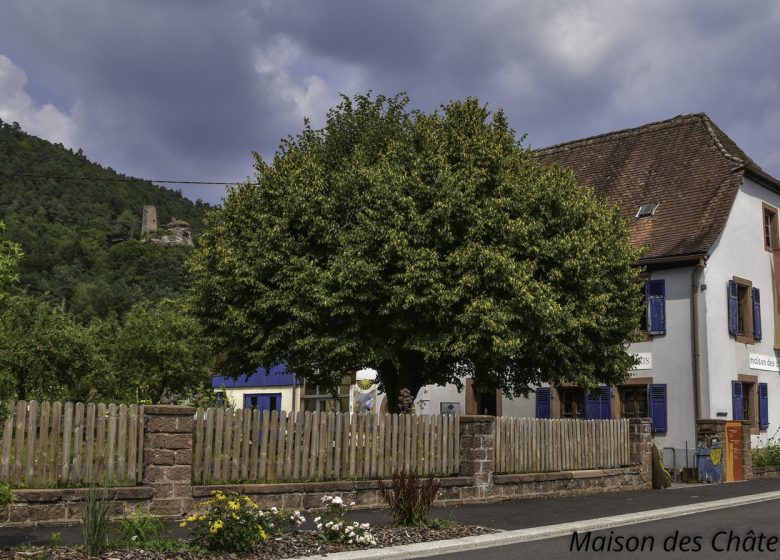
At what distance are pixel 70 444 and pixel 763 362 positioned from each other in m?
23.8

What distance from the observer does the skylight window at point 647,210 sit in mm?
30000

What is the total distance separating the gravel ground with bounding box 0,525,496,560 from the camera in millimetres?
8758

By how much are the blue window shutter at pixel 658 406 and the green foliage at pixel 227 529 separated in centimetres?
1992

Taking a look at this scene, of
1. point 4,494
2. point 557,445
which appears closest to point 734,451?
point 557,445

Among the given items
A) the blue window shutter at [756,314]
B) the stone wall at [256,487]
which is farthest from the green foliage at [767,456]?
the stone wall at [256,487]

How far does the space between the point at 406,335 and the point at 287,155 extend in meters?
5.94

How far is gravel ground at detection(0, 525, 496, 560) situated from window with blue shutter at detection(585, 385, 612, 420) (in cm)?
1744

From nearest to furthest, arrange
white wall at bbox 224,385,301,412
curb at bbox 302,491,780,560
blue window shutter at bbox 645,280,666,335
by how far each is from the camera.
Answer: curb at bbox 302,491,780,560, blue window shutter at bbox 645,280,666,335, white wall at bbox 224,385,301,412

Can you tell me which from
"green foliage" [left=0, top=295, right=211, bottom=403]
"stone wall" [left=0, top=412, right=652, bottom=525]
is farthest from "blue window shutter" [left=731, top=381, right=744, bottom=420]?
"green foliage" [left=0, top=295, right=211, bottom=403]

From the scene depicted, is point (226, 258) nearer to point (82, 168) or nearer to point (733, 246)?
point (733, 246)

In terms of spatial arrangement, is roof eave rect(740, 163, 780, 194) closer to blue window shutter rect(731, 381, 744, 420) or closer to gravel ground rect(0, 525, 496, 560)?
blue window shutter rect(731, 381, 744, 420)

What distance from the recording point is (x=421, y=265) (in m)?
20.1

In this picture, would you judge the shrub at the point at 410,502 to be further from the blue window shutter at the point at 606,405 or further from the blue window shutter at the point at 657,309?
the blue window shutter at the point at 606,405

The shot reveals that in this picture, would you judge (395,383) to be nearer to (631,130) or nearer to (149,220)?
(631,130)
